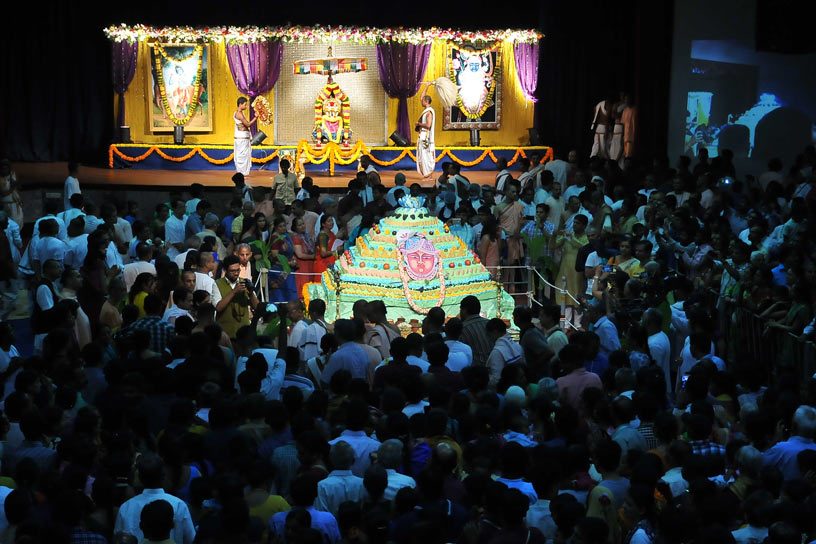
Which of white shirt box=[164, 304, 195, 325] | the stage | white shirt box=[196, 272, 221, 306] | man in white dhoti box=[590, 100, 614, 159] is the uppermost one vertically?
man in white dhoti box=[590, 100, 614, 159]

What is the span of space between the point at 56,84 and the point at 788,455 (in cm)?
2043

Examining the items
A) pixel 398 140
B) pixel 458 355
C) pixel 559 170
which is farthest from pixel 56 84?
pixel 458 355

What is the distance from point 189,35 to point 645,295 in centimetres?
1582

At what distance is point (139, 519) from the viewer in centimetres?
645

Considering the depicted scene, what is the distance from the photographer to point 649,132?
21094 mm

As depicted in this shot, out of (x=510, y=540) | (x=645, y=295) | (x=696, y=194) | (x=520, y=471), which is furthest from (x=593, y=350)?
(x=696, y=194)

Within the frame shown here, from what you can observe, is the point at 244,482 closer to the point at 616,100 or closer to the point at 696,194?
the point at 696,194

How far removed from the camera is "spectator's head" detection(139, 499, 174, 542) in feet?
20.2

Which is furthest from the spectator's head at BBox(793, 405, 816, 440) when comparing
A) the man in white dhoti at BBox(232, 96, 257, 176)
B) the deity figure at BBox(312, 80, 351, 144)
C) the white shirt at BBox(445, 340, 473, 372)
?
the deity figure at BBox(312, 80, 351, 144)

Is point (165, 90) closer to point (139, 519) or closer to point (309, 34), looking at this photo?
point (309, 34)

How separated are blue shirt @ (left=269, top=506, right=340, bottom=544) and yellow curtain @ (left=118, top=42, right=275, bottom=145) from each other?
20237 millimetres

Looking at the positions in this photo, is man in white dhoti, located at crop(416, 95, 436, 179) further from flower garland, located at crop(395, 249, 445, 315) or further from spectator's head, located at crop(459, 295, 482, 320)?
spectator's head, located at crop(459, 295, 482, 320)

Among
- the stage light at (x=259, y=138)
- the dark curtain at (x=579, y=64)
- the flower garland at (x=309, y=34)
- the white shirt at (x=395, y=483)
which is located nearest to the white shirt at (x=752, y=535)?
the white shirt at (x=395, y=483)

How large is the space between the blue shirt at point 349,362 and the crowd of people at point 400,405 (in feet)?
0.06
